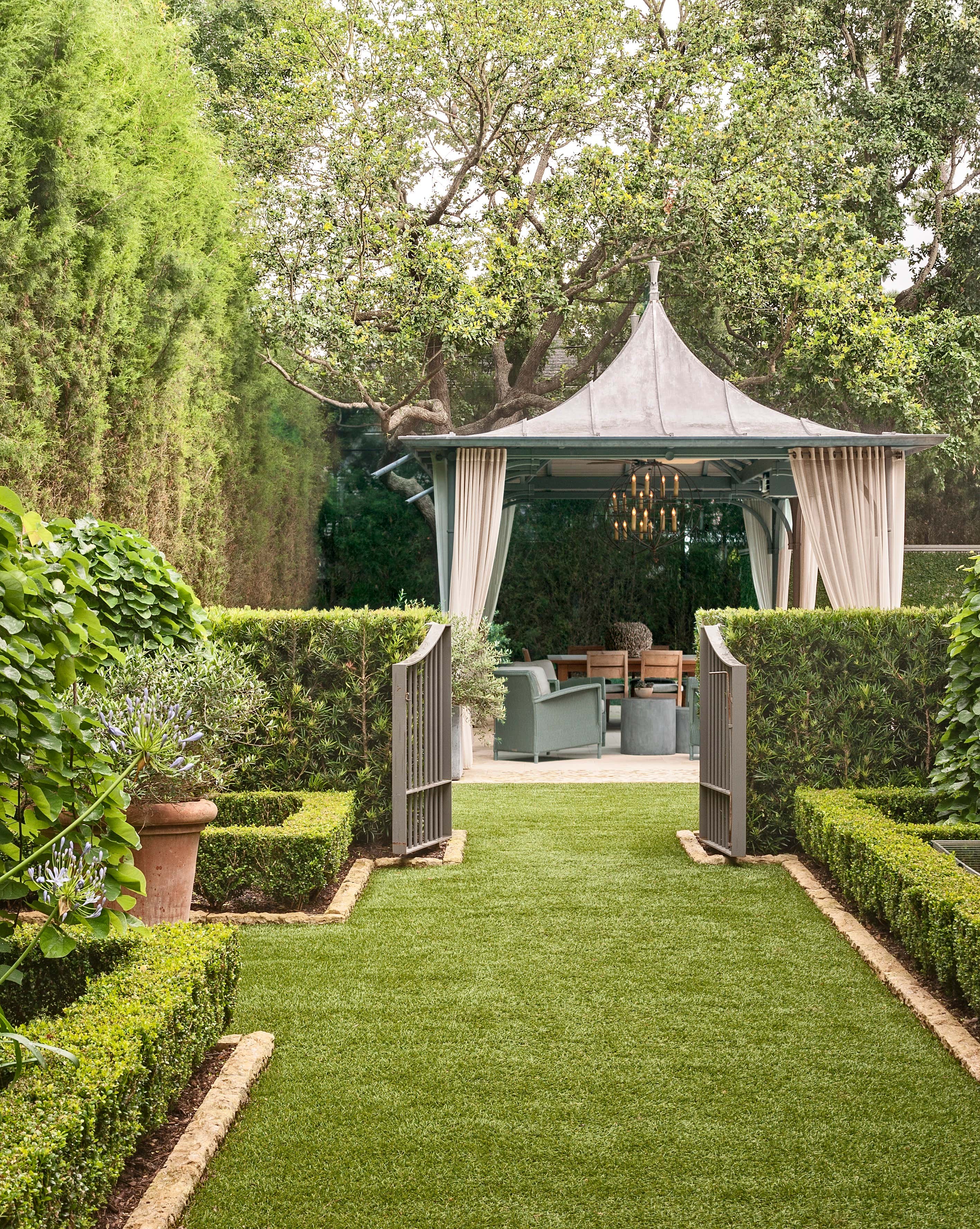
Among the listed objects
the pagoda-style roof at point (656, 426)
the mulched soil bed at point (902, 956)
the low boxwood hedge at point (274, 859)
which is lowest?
the mulched soil bed at point (902, 956)

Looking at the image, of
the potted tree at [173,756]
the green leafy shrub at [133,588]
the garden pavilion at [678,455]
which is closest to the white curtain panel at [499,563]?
the garden pavilion at [678,455]

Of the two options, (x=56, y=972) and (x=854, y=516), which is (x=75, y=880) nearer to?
(x=56, y=972)

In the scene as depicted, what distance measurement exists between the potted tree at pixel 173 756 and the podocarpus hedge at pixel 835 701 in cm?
278

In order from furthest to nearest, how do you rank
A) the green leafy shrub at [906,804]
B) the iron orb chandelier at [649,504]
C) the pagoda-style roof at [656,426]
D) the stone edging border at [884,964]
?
1. the iron orb chandelier at [649,504]
2. the pagoda-style roof at [656,426]
3. the green leafy shrub at [906,804]
4. the stone edging border at [884,964]

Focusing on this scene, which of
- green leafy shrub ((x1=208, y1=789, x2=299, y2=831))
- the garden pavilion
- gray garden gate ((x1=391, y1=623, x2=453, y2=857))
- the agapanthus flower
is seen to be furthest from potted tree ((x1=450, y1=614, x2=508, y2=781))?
the agapanthus flower

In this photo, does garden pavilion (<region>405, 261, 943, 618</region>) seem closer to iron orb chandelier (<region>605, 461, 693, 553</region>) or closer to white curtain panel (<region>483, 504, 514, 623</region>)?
white curtain panel (<region>483, 504, 514, 623</region>)

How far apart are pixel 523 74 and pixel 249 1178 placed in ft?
A: 42.3

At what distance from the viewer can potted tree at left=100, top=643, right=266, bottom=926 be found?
412 centimetres

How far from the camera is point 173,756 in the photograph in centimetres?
410

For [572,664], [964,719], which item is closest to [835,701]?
[964,719]

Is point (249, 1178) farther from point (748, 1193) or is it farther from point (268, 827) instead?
point (268, 827)

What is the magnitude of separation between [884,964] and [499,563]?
7.58 metres

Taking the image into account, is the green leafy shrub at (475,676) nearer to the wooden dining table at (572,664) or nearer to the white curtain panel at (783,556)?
the wooden dining table at (572,664)

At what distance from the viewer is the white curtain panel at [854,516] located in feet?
34.2
